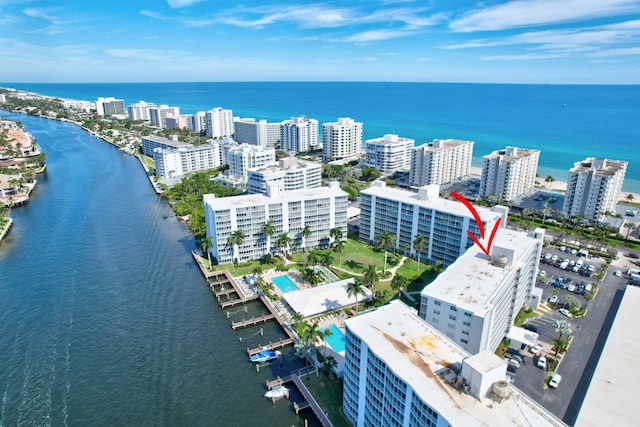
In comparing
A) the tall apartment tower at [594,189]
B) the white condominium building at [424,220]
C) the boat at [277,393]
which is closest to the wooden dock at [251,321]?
the boat at [277,393]

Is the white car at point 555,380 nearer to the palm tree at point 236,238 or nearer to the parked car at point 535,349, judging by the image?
the parked car at point 535,349

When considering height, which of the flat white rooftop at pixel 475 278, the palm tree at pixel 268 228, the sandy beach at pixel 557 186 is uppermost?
the flat white rooftop at pixel 475 278

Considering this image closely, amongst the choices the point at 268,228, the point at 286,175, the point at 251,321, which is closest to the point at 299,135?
the point at 286,175

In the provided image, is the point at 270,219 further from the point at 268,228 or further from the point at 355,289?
the point at 355,289

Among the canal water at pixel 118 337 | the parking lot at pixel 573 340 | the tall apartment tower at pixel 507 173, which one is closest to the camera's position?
the parking lot at pixel 573 340

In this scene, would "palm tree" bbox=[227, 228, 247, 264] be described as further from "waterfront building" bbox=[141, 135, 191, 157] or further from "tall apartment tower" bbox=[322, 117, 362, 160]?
"tall apartment tower" bbox=[322, 117, 362, 160]

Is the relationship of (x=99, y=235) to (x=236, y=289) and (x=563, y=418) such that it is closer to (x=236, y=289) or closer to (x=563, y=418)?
(x=236, y=289)

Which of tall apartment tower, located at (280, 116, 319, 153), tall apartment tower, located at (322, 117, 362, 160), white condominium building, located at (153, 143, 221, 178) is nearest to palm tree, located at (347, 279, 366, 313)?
white condominium building, located at (153, 143, 221, 178)
